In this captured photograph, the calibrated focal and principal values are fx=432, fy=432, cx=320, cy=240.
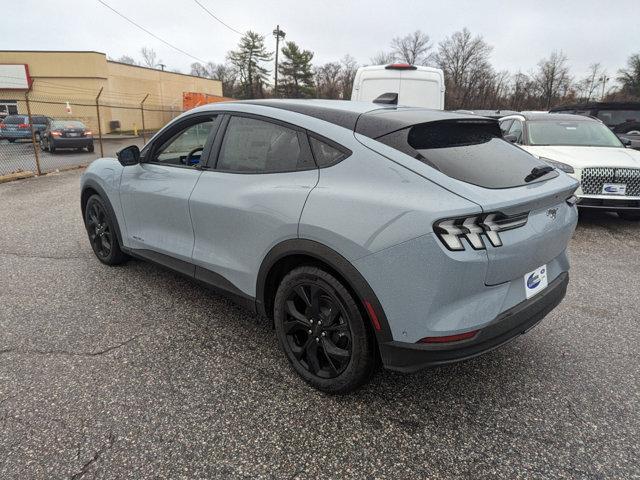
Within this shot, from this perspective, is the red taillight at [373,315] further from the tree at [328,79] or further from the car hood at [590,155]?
the tree at [328,79]

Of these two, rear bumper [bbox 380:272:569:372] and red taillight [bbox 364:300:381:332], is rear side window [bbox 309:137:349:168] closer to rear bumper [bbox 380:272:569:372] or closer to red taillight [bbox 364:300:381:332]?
red taillight [bbox 364:300:381:332]

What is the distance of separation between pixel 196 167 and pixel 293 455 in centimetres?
202

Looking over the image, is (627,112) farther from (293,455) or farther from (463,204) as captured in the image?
(293,455)

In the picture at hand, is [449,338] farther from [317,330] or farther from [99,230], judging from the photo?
[99,230]

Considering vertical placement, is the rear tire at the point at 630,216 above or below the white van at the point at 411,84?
below

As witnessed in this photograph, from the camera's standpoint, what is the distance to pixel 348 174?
2.22 m

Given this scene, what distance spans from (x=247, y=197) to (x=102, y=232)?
2488 millimetres

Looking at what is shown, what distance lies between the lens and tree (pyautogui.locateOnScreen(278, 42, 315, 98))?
57.2 m

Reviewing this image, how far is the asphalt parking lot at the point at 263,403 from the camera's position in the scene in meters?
1.99

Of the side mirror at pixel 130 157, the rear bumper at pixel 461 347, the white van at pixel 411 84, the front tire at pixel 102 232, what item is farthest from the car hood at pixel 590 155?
the front tire at pixel 102 232

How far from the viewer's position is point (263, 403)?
2.39 meters

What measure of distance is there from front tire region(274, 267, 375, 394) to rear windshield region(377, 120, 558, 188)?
0.78m

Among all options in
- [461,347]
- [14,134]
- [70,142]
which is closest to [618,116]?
[461,347]

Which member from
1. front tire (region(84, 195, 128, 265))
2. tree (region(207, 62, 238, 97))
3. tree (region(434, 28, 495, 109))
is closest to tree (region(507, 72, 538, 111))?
tree (region(434, 28, 495, 109))
